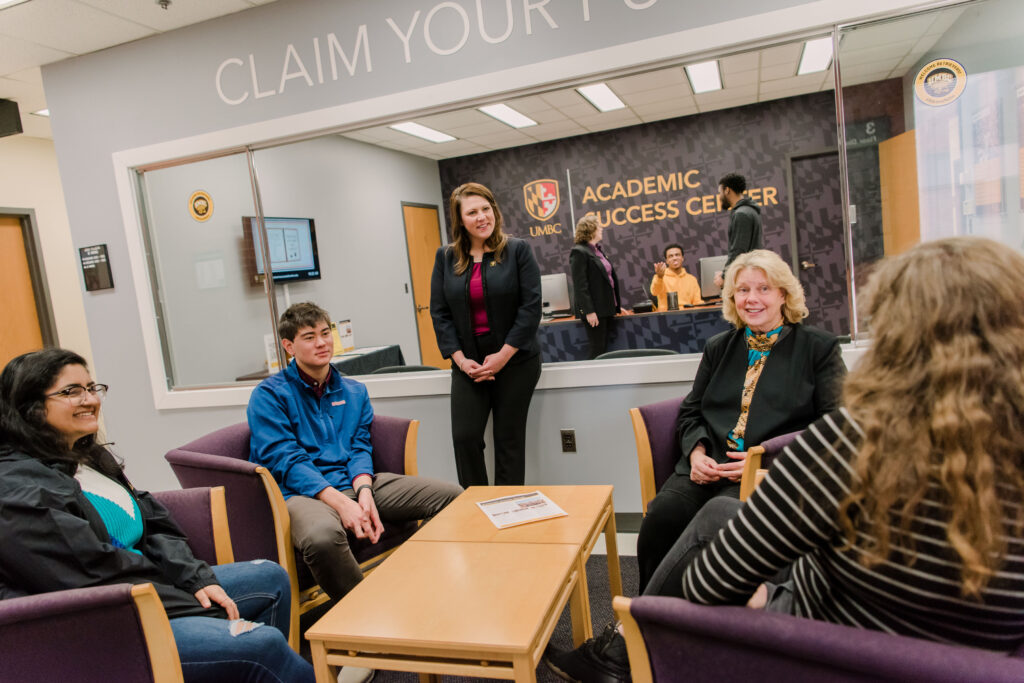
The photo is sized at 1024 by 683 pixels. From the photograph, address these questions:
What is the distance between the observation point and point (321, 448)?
2562 mm

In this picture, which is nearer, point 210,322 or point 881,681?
point 881,681

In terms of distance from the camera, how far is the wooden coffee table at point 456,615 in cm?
143

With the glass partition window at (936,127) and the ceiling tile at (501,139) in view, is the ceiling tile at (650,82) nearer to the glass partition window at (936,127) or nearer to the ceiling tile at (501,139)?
the ceiling tile at (501,139)

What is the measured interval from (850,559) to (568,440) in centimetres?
236

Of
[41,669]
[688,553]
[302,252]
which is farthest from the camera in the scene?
[302,252]

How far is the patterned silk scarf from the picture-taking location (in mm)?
2229

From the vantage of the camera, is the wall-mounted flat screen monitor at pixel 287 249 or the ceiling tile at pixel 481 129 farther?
the ceiling tile at pixel 481 129

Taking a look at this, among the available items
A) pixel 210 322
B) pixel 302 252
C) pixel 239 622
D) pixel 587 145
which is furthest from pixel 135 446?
pixel 587 145

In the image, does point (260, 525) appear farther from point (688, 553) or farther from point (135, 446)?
point (135, 446)

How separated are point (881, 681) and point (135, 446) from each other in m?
4.29

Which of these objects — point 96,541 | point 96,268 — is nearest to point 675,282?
point 96,268

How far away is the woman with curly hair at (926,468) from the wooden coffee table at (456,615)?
2.22 feet

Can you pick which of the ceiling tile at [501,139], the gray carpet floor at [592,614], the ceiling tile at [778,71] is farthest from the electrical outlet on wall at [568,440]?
the ceiling tile at [501,139]

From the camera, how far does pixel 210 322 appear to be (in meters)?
4.32
